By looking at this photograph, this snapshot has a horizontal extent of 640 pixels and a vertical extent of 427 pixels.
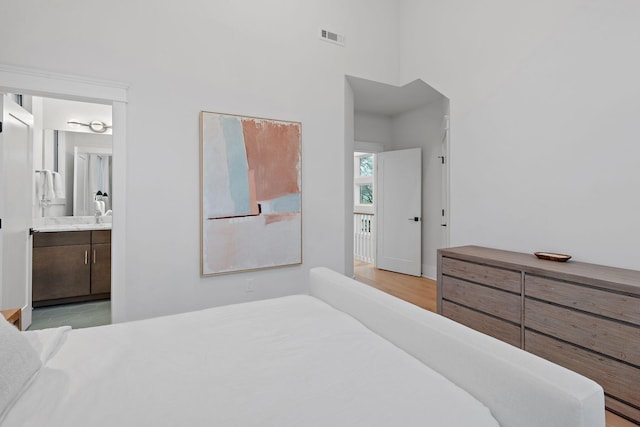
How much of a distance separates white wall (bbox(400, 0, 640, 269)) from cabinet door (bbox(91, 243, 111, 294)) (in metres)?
3.83

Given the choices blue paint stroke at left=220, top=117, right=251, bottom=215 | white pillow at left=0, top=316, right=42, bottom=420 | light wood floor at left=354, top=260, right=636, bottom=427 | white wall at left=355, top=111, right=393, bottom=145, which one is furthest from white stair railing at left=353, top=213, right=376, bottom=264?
white pillow at left=0, top=316, right=42, bottom=420

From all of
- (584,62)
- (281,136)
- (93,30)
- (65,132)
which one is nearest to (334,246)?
(281,136)

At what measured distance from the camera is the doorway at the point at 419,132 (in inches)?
161

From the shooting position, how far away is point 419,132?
4.82 meters

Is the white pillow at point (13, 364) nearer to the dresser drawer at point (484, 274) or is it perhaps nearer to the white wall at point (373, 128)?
the dresser drawer at point (484, 274)

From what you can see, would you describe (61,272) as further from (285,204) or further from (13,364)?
(13,364)

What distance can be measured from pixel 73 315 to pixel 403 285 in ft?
12.4

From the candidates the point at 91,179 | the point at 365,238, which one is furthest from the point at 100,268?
the point at 365,238

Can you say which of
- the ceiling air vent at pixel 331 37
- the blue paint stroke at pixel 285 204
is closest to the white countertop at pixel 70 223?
the blue paint stroke at pixel 285 204

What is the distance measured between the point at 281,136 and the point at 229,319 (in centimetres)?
200

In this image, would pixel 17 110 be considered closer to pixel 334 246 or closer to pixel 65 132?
pixel 65 132

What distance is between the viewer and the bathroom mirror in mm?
4031

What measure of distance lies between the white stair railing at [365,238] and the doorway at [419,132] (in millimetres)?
520

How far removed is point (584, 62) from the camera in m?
2.24
